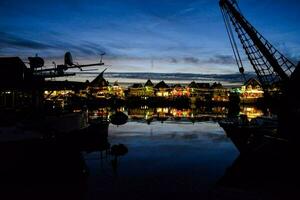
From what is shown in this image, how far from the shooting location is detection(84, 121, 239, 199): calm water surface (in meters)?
19.4

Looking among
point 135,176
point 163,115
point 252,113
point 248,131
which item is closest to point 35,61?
point 135,176

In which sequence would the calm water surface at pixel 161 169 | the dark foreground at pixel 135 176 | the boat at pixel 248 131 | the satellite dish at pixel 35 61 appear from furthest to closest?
the boat at pixel 248 131 → the satellite dish at pixel 35 61 → the calm water surface at pixel 161 169 → the dark foreground at pixel 135 176

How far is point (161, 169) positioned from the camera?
2491 centimetres

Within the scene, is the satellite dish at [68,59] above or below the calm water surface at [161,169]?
above

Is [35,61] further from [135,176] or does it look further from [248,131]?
[248,131]

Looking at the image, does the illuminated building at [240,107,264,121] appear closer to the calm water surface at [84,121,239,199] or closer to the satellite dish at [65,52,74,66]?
the calm water surface at [84,121,239,199]

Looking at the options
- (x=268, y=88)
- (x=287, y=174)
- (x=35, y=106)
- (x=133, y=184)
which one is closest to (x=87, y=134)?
(x=35, y=106)

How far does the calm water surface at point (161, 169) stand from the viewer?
19.4 m

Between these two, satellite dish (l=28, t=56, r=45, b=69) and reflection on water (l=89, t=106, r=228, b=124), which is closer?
satellite dish (l=28, t=56, r=45, b=69)

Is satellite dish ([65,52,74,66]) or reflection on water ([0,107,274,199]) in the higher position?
satellite dish ([65,52,74,66])

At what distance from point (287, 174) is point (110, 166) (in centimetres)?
1305

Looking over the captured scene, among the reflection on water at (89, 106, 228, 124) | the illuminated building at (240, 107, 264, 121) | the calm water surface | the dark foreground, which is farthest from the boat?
the illuminated building at (240, 107, 264, 121)

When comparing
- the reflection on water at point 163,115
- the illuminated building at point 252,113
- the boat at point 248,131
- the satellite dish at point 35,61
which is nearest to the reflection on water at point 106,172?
the boat at point 248,131

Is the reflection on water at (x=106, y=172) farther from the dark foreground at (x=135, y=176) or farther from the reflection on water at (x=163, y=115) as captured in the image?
the reflection on water at (x=163, y=115)
